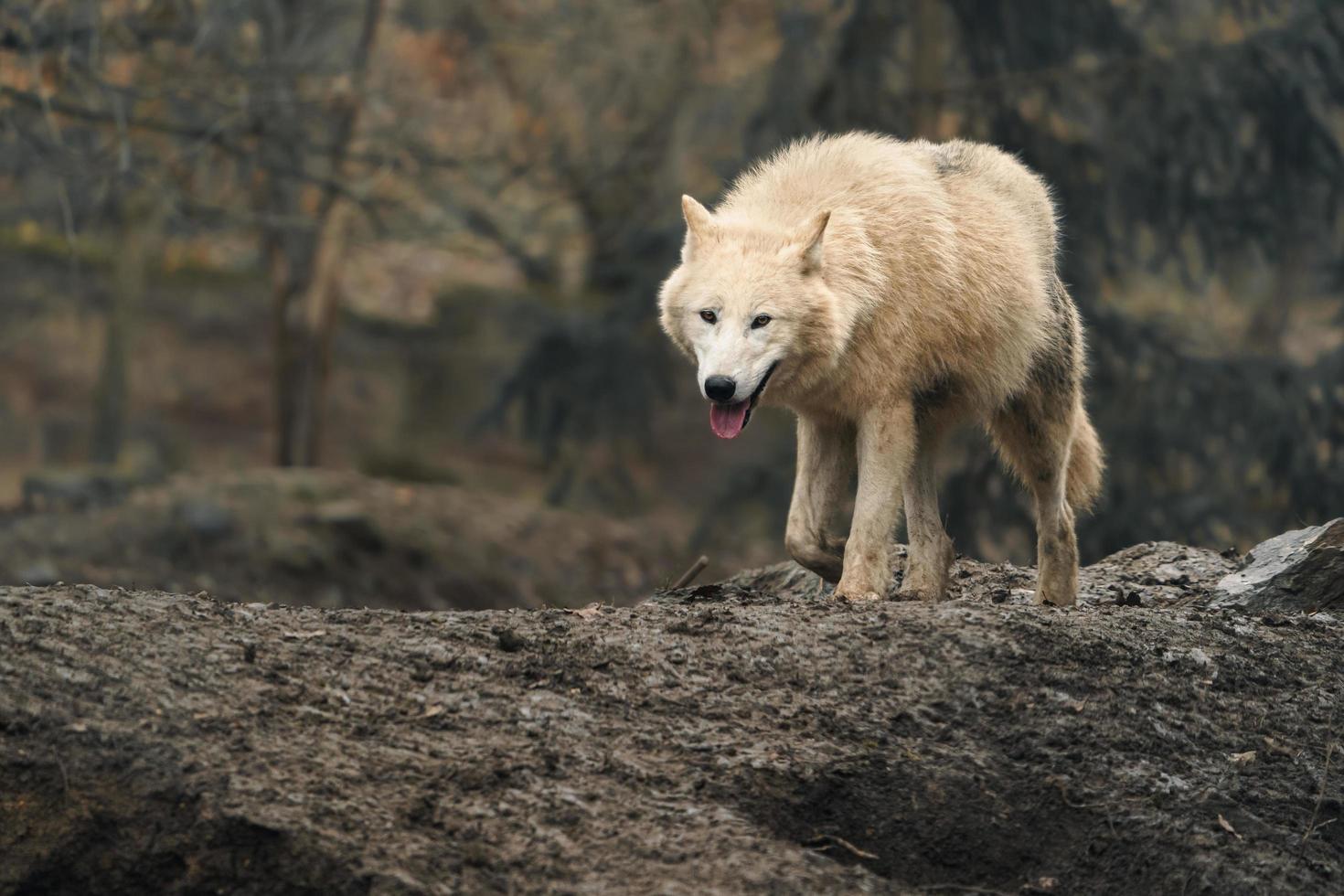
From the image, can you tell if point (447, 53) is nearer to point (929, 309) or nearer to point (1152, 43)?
point (1152, 43)

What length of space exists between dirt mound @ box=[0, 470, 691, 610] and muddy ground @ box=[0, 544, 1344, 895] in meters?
8.73

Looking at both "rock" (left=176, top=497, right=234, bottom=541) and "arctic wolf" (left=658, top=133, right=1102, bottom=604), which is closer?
"arctic wolf" (left=658, top=133, right=1102, bottom=604)

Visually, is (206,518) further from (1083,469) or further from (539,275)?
(1083,469)

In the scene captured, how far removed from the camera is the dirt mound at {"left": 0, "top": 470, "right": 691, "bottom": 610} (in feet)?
45.4

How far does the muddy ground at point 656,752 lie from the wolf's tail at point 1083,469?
Answer: 1656mm

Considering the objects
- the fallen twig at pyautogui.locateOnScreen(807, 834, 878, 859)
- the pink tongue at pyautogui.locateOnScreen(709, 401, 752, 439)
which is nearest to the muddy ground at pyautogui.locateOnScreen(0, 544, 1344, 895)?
the fallen twig at pyautogui.locateOnScreen(807, 834, 878, 859)

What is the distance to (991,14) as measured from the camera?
15.4 meters

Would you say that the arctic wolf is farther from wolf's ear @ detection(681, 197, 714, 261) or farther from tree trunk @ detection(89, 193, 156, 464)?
tree trunk @ detection(89, 193, 156, 464)

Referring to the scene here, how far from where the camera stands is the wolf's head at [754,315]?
232 inches

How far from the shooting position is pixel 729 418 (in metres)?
5.89

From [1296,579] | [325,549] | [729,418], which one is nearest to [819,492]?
[729,418]

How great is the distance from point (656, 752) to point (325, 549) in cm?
1028

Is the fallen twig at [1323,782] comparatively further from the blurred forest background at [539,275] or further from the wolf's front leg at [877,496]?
the blurred forest background at [539,275]

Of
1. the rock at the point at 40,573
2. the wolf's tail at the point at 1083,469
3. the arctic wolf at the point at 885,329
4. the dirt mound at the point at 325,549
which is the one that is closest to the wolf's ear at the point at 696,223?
the arctic wolf at the point at 885,329
